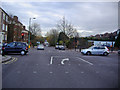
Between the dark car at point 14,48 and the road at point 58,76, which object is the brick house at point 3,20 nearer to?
the dark car at point 14,48

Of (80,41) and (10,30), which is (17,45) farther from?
(10,30)

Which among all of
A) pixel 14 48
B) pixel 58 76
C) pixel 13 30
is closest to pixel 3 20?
pixel 13 30

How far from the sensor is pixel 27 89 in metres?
5.53

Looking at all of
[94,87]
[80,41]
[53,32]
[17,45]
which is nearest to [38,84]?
[94,87]

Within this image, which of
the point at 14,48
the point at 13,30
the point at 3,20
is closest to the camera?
the point at 14,48

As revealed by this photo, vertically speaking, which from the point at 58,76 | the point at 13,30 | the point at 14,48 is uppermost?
the point at 13,30

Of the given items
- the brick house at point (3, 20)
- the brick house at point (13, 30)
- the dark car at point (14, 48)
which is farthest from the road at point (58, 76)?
the brick house at point (13, 30)

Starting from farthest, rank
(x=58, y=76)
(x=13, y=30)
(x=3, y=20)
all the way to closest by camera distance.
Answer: (x=13, y=30), (x=3, y=20), (x=58, y=76)

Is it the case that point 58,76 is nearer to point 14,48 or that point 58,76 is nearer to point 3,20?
point 14,48

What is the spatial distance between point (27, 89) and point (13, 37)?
173 ft

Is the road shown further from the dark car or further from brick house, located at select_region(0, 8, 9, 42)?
brick house, located at select_region(0, 8, 9, 42)

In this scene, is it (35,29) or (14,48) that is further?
(35,29)

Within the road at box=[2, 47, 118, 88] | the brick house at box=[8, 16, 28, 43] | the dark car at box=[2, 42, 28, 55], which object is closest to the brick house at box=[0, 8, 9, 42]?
the brick house at box=[8, 16, 28, 43]

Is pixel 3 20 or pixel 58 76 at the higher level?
pixel 3 20
